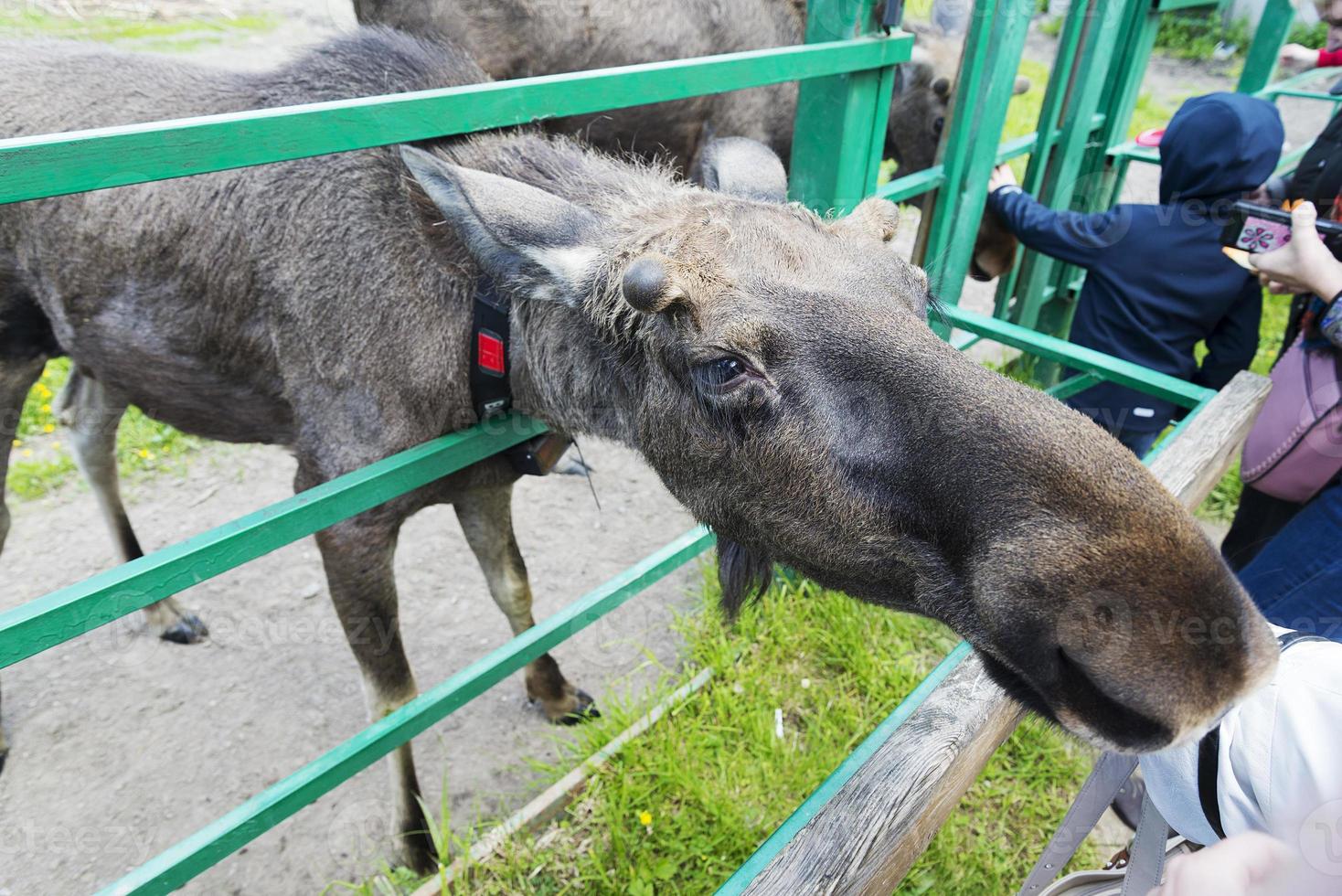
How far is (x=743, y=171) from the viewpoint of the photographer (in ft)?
9.07

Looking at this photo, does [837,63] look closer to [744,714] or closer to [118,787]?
[744,714]

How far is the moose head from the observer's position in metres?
1.35

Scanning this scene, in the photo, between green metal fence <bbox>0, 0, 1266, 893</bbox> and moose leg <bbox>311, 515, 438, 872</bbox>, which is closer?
green metal fence <bbox>0, 0, 1266, 893</bbox>

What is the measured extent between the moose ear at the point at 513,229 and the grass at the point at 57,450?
3.83m

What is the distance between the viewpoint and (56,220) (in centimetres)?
282

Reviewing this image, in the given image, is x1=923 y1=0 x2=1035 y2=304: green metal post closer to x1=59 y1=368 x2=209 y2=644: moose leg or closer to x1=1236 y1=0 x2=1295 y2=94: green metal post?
x1=1236 y1=0 x2=1295 y2=94: green metal post

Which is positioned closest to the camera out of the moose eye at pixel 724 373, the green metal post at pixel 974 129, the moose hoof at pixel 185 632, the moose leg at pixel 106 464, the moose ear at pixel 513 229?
the moose eye at pixel 724 373

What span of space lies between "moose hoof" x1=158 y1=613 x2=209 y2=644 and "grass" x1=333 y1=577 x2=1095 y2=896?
167 centimetres

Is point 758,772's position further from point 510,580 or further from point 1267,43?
point 1267,43

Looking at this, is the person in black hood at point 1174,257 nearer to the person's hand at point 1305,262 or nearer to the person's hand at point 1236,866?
the person's hand at point 1305,262

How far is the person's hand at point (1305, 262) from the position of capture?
2971 mm

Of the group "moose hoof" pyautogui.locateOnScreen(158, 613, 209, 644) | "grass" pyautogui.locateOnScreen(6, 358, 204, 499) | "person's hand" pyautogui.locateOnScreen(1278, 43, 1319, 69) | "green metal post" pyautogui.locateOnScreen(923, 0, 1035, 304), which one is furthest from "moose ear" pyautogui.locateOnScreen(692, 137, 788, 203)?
"person's hand" pyautogui.locateOnScreen(1278, 43, 1319, 69)

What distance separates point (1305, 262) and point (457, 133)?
308 centimetres

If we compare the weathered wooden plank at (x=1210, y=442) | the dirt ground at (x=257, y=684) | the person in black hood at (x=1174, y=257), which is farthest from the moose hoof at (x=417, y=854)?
the person in black hood at (x=1174, y=257)
